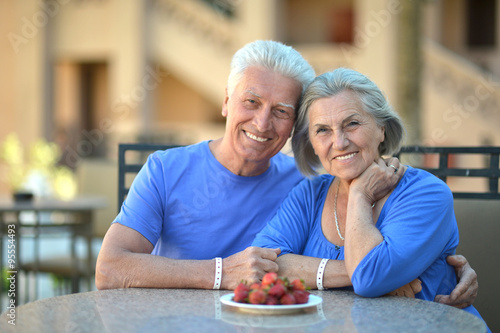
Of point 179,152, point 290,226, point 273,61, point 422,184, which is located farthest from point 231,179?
point 422,184

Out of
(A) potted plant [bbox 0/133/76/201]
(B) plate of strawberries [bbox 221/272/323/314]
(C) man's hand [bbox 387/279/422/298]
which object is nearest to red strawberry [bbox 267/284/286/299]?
(B) plate of strawberries [bbox 221/272/323/314]

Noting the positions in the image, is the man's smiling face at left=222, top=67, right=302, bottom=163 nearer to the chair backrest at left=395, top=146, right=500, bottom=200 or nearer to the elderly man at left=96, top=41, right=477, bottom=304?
the elderly man at left=96, top=41, right=477, bottom=304

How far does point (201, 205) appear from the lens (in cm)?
249

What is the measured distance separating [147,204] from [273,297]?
84cm

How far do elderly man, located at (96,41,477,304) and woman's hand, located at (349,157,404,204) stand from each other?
42 cm

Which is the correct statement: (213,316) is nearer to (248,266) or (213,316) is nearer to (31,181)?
(248,266)

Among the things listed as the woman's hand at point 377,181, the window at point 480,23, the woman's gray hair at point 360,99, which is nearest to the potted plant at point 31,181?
the woman's gray hair at point 360,99

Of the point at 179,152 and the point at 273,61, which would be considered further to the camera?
the point at 179,152

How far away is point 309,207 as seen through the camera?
2377 mm

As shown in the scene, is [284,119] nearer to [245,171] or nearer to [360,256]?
[245,171]

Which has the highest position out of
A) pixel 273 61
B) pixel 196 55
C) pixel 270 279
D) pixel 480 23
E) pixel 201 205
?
pixel 480 23

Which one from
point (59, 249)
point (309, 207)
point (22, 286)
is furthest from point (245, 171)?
point (59, 249)

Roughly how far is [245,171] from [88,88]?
16.9 m

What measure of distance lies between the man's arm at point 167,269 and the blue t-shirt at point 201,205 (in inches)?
9.3
